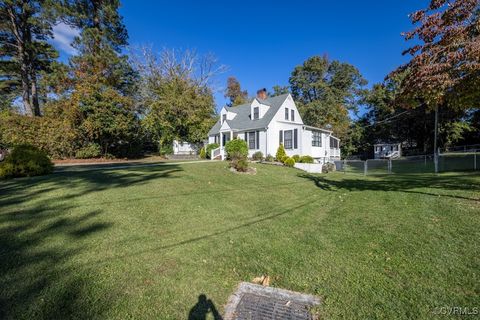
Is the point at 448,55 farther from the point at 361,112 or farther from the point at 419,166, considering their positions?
the point at 361,112

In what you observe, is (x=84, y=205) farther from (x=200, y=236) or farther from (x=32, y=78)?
(x=32, y=78)

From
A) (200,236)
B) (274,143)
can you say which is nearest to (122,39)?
(274,143)

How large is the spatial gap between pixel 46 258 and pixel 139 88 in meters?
28.5

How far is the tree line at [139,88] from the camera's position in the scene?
230 inches

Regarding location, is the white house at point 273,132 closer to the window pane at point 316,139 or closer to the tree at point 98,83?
the window pane at point 316,139

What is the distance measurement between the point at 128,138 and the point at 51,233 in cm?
2081

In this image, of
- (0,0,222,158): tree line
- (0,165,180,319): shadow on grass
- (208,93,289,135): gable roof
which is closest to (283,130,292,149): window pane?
(208,93,289,135): gable roof

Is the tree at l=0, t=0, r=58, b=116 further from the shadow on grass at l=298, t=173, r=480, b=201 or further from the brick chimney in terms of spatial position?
the shadow on grass at l=298, t=173, r=480, b=201

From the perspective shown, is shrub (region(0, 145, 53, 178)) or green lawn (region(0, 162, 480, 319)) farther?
shrub (region(0, 145, 53, 178))

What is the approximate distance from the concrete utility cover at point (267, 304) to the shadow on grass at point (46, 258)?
1.32m

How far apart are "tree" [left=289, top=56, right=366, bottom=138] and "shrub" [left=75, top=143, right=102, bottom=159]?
2681 cm

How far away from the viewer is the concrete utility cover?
2391mm

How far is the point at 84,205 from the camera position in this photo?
5.27 metres

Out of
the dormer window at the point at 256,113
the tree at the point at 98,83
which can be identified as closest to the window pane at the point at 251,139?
the dormer window at the point at 256,113
